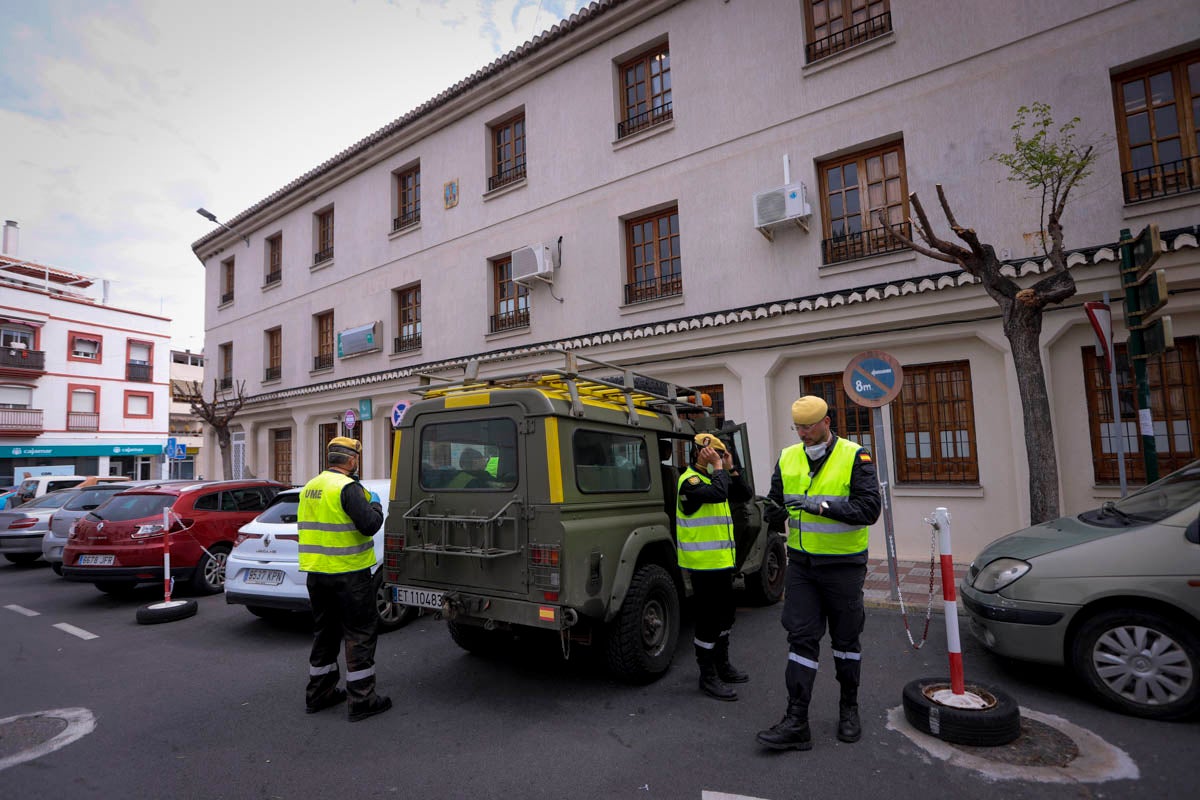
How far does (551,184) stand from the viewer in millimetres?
13000

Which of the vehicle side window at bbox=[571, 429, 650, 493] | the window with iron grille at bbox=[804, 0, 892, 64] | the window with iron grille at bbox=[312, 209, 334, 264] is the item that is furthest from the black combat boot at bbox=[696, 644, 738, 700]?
the window with iron grille at bbox=[312, 209, 334, 264]

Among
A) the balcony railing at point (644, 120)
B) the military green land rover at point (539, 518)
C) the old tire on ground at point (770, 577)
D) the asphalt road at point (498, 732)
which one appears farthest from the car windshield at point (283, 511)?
the balcony railing at point (644, 120)

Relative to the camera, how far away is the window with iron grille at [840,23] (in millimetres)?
9508

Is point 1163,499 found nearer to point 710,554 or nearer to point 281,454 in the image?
point 710,554

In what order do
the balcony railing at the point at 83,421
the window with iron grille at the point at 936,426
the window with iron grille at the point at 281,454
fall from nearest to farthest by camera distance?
the window with iron grille at the point at 936,426 → the window with iron grille at the point at 281,454 → the balcony railing at the point at 83,421

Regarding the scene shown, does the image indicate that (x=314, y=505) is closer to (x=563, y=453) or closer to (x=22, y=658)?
(x=563, y=453)

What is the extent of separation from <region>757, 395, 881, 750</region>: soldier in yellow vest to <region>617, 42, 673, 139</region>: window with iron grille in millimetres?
Result: 9340

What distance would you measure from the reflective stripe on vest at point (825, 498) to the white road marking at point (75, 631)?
731cm

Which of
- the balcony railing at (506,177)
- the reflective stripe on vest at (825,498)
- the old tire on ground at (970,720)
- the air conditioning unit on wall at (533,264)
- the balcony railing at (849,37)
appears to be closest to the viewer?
the old tire on ground at (970,720)

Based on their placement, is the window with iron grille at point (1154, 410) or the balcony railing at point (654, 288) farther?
the balcony railing at point (654, 288)

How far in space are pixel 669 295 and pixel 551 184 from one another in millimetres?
3811

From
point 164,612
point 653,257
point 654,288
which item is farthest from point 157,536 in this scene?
point 653,257

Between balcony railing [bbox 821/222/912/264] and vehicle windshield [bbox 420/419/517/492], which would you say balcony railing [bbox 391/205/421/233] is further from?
vehicle windshield [bbox 420/419/517/492]

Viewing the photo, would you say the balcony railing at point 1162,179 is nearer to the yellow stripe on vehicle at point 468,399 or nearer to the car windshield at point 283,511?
the yellow stripe on vehicle at point 468,399
